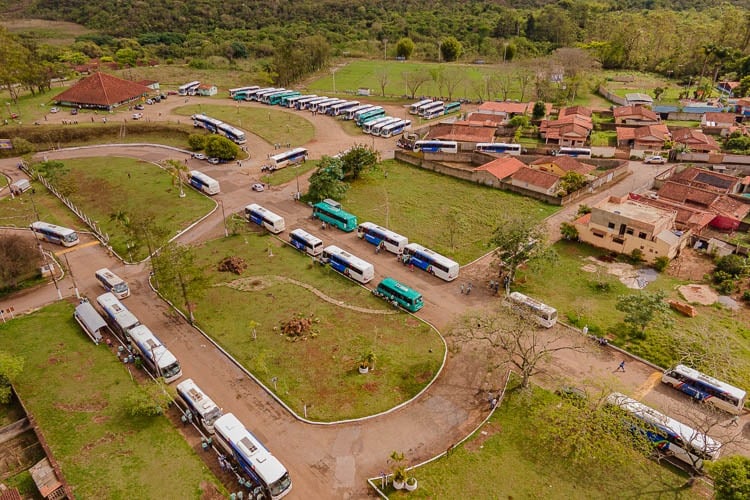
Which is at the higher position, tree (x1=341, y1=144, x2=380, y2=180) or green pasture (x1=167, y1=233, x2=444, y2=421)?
tree (x1=341, y1=144, x2=380, y2=180)

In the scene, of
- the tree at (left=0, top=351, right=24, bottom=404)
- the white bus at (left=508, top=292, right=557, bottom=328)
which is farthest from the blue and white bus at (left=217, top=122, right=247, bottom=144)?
the white bus at (left=508, top=292, right=557, bottom=328)

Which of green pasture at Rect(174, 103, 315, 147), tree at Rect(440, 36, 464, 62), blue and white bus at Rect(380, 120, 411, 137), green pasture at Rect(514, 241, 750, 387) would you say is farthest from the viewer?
tree at Rect(440, 36, 464, 62)

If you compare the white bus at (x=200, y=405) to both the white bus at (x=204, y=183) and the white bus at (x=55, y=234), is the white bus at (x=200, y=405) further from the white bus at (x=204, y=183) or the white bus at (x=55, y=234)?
the white bus at (x=204, y=183)

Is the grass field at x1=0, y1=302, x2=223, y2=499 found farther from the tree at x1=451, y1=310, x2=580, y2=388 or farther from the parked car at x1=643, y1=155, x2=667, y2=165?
the parked car at x1=643, y1=155, x2=667, y2=165

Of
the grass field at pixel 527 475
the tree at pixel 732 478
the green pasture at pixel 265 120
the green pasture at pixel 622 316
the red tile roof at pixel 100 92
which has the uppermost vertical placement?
the red tile roof at pixel 100 92

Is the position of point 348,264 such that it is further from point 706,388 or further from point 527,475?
point 706,388

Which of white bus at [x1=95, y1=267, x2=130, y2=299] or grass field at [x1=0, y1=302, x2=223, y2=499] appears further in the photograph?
white bus at [x1=95, y1=267, x2=130, y2=299]

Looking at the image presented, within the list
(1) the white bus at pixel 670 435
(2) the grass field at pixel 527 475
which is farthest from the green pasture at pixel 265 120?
(1) the white bus at pixel 670 435

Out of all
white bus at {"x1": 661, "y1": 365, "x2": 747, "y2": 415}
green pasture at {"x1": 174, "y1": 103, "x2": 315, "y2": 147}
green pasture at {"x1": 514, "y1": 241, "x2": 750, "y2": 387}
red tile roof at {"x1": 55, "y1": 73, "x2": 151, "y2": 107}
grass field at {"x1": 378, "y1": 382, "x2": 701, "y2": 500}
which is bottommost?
grass field at {"x1": 378, "y1": 382, "x2": 701, "y2": 500}
